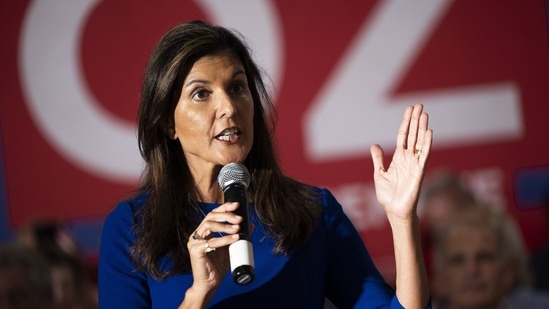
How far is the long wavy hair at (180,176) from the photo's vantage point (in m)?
2.38

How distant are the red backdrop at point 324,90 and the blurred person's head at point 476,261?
1.13 metres

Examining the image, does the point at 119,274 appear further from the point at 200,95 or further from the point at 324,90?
the point at 324,90

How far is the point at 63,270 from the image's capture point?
468cm

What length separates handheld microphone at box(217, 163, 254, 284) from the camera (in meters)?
1.94

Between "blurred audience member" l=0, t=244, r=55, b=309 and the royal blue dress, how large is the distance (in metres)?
1.35

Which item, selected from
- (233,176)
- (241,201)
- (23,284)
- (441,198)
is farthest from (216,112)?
(441,198)

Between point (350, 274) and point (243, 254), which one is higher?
point (243, 254)

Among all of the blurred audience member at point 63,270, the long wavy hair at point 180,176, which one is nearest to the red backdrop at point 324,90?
the blurred audience member at point 63,270

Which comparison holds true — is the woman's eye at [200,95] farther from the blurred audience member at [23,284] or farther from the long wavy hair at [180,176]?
the blurred audience member at [23,284]

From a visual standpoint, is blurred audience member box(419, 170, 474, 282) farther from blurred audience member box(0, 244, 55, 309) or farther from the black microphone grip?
the black microphone grip

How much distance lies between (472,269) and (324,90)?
5.74 ft

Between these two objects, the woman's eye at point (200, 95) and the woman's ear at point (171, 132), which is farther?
the woman's ear at point (171, 132)

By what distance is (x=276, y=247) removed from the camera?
2393 millimetres

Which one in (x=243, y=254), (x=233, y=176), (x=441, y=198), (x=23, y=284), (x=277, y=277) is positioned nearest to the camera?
(x=243, y=254)
